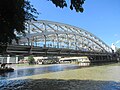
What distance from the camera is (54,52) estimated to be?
67.6m

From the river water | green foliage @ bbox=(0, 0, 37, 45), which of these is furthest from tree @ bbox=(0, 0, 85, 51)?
the river water

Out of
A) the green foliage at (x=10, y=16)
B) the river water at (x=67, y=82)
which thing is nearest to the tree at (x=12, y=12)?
the green foliage at (x=10, y=16)

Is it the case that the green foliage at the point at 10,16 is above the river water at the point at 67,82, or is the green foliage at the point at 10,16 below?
above

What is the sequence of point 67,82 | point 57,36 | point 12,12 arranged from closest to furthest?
point 12,12, point 67,82, point 57,36

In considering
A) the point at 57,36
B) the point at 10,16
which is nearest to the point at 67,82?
the point at 10,16

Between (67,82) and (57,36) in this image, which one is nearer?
(67,82)

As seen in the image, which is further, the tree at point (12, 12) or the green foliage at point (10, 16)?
the green foliage at point (10, 16)

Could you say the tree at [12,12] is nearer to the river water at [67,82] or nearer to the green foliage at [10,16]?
the green foliage at [10,16]

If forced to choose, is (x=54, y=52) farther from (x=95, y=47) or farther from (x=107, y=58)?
(x=107, y=58)

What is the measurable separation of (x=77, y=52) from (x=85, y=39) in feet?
82.5

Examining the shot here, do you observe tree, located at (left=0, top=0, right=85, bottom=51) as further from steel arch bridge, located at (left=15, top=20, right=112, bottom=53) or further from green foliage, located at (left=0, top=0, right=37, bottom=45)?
steel arch bridge, located at (left=15, top=20, right=112, bottom=53)

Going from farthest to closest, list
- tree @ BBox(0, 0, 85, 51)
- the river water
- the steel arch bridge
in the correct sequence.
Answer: the steel arch bridge < the river water < tree @ BBox(0, 0, 85, 51)

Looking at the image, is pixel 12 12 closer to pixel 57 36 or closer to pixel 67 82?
pixel 67 82

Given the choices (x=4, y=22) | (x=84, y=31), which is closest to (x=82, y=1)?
(x=4, y=22)
